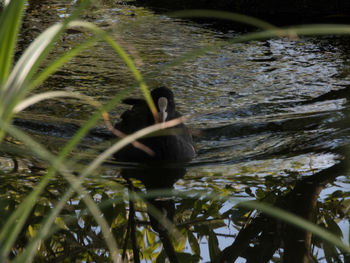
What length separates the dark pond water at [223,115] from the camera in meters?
3.44

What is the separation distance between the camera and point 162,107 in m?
4.75

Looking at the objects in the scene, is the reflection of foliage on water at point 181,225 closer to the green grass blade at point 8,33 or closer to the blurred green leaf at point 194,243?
the blurred green leaf at point 194,243

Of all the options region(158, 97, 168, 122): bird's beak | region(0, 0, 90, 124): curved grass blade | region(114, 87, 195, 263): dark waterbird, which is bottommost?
region(114, 87, 195, 263): dark waterbird

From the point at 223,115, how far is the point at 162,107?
1.42 m

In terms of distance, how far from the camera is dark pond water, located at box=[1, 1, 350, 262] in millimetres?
3441

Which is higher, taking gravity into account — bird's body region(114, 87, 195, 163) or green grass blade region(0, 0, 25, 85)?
green grass blade region(0, 0, 25, 85)

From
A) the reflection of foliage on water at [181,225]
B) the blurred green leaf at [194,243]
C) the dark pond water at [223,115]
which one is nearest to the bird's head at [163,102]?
the dark pond water at [223,115]

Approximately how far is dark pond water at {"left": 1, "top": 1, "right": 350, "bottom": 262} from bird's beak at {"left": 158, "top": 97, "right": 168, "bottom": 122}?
0.45 m

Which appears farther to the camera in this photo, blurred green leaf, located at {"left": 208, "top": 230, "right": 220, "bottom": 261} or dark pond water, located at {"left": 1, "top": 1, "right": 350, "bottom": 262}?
dark pond water, located at {"left": 1, "top": 1, "right": 350, "bottom": 262}

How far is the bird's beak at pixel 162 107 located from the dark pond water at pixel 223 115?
448 millimetres

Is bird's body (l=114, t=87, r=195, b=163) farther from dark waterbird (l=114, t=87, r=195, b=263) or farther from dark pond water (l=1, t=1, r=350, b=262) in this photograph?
dark pond water (l=1, t=1, r=350, b=262)

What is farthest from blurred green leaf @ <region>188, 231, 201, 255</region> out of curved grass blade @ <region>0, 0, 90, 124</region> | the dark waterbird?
curved grass blade @ <region>0, 0, 90, 124</region>

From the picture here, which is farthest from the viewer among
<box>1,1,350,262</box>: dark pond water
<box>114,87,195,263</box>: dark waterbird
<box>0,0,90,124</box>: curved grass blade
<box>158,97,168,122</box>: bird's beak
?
<box>158,97,168,122</box>: bird's beak

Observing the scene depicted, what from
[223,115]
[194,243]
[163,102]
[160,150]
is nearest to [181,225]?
[194,243]
